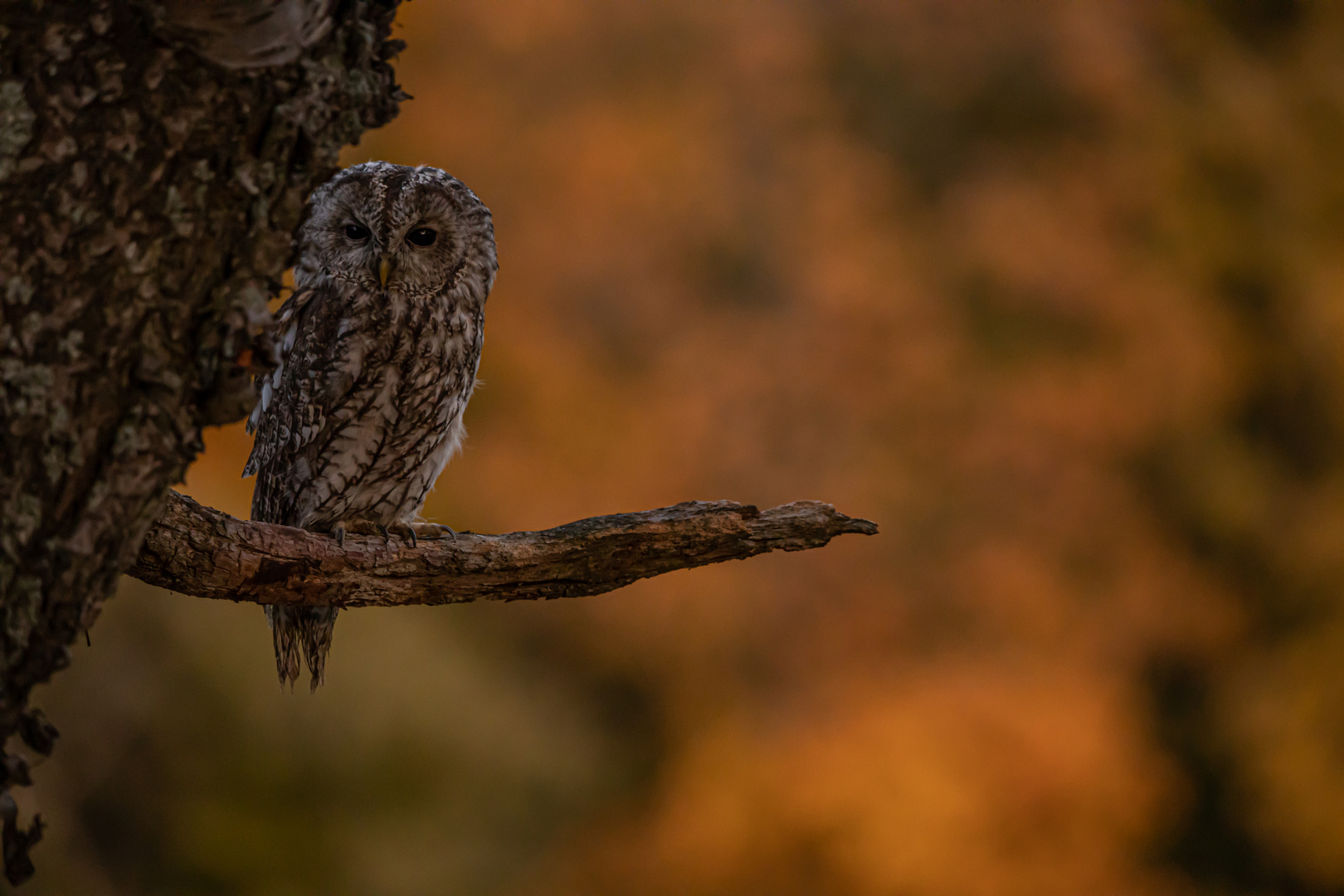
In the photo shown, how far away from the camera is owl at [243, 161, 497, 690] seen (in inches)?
82.7

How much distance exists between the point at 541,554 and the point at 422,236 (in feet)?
2.68

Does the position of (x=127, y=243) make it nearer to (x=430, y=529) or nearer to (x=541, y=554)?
(x=541, y=554)

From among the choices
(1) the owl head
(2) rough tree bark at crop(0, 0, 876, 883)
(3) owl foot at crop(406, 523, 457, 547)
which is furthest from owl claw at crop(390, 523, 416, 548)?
(2) rough tree bark at crop(0, 0, 876, 883)

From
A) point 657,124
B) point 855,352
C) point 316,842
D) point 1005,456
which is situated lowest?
point 316,842

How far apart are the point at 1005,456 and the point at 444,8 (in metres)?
3.35

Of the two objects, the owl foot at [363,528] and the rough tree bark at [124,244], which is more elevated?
the owl foot at [363,528]

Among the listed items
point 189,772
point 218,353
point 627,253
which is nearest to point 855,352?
point 627,253

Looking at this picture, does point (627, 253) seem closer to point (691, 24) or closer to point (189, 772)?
point (691, 24)

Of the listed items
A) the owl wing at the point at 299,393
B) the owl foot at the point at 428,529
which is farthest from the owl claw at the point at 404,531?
the owl wing at the point at 299,393

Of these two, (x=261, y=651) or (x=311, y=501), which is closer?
(x=311, y=501)

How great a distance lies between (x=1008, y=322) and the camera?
4801mm

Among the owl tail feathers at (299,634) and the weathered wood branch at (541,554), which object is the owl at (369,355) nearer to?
the owl tail feathers at (299,634)

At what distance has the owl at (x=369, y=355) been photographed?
210cm

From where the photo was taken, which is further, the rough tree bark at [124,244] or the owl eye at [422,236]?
the owl eye at [422,236]
